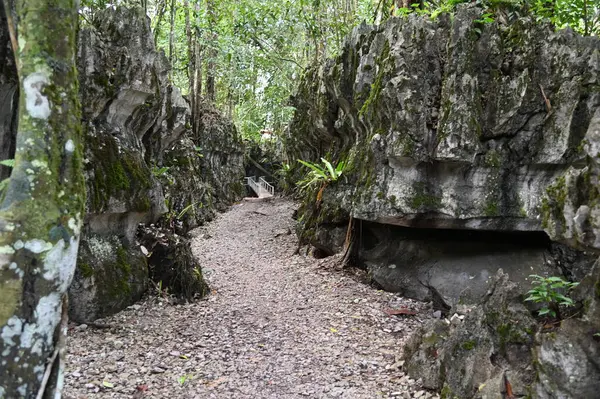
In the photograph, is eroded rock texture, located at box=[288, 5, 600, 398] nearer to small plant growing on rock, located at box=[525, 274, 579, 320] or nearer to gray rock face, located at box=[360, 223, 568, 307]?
gray rock face, located at box=[360, 223, 568, 307]

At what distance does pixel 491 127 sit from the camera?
22.1ft

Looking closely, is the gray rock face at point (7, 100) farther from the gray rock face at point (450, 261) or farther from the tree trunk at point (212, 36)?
the tree trunk at point (212, 36)

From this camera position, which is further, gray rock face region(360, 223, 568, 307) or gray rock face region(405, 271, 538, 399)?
gray rock face region(360, 223, 568, 307)

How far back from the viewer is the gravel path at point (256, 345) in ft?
14.1

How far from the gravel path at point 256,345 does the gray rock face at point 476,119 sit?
72.6 inches

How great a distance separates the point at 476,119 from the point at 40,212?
20.4 ft

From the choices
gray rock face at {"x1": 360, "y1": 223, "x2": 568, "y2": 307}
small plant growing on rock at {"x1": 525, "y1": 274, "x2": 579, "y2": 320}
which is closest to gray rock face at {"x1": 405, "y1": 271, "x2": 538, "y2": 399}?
small plant growing on rock at {"x1": 525, "y1": 274, "x2": 579, "y2": 320}

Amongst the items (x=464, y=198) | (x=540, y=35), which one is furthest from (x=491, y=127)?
(x=540, y=35)

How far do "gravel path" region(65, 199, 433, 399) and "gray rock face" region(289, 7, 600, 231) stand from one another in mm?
1844

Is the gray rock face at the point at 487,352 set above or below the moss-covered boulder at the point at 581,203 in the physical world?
below

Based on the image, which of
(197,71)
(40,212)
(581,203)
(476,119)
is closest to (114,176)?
(40,212)

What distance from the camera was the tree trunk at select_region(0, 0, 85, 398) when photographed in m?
2.49

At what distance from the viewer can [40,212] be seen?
8.45 feet

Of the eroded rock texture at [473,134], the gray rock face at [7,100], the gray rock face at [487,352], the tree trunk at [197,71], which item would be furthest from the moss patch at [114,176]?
the tree trunk at [197,71]
